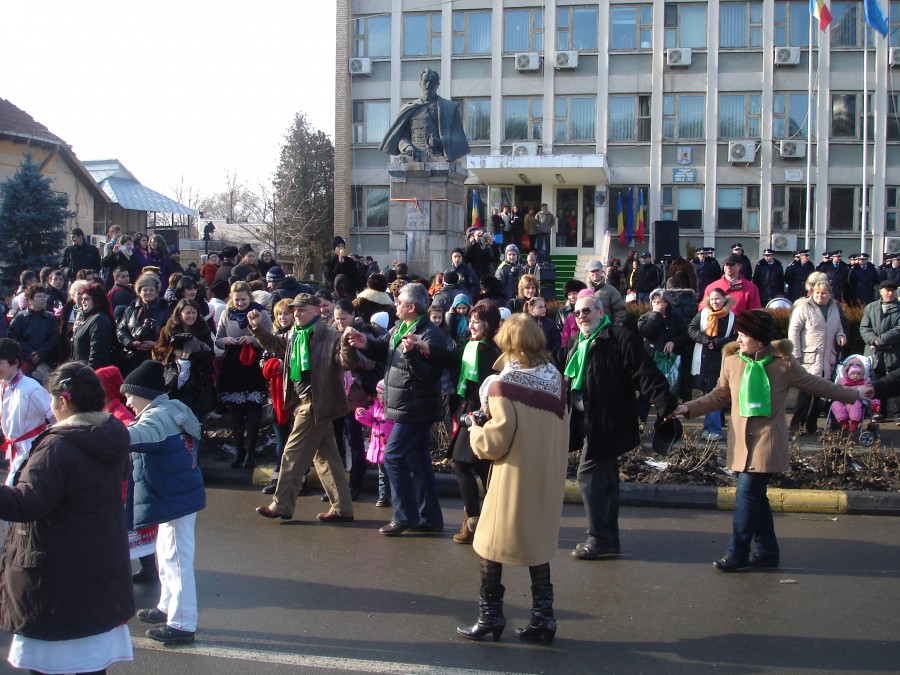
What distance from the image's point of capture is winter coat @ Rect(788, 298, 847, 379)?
11086 mm

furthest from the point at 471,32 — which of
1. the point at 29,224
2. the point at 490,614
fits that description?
the point at 490,614

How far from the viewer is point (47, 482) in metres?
3.74

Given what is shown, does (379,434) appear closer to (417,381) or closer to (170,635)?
(417,381)

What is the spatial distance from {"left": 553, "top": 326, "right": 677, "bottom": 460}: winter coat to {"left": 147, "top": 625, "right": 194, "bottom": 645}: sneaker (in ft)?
9.56

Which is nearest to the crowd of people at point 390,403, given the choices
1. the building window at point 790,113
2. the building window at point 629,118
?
the building window at point 629,118

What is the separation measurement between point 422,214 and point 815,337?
28.2 ft

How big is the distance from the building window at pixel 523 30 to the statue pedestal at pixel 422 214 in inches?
768

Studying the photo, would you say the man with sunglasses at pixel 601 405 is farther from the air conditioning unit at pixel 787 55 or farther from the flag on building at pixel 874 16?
the air conditioning unit at pixel 787 55

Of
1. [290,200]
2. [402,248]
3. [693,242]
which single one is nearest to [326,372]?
[402,248]

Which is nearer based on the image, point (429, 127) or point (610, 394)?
point (610, 394)

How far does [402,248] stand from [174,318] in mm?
9570

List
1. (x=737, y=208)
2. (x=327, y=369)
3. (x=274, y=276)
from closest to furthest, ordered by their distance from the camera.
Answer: (x=327, y=369) → (x=274, y=276) → (x=737, y=208)

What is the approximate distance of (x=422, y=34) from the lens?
36.8 meters

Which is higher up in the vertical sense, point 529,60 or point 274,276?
point 529,60
